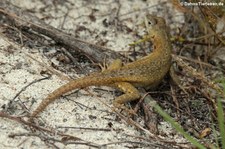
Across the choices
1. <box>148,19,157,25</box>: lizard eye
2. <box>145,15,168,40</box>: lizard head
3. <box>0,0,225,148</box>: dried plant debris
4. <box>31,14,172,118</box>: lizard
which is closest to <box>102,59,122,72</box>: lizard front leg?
<box>31,14,172,118</box>: lizard

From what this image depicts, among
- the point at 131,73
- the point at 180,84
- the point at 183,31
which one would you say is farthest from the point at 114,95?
the point at 183,31

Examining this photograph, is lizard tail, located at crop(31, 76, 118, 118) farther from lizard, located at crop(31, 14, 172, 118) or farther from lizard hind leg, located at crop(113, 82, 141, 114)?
lizard hind leg, located at crop(113, 82, 141, 114)

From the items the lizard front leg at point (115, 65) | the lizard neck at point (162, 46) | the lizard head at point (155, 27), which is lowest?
the lizard front leg at point (115, 65)

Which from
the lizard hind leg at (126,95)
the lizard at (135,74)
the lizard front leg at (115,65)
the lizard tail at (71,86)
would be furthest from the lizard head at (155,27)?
the lizard tail at (71,86)

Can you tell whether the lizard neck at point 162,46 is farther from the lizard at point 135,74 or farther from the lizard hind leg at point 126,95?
the lizard hind leg at point 126,95

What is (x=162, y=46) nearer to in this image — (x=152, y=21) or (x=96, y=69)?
(x=152, y=21)

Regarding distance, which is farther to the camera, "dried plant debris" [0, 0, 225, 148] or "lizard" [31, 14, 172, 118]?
"lizard" [31, 14, 172, 118]

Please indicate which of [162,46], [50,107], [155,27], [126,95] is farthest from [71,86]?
[155,27]
